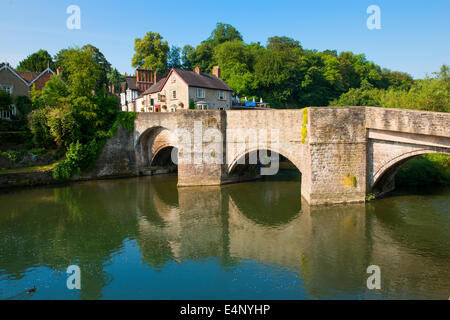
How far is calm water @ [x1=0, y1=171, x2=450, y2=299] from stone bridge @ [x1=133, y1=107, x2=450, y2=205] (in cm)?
153

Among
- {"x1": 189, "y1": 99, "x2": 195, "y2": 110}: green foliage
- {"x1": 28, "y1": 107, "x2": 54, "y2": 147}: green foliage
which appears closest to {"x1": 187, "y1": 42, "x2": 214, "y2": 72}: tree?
{"x1": 189, "y1": 99, "x2": 195, "y2": 110}: green foliage

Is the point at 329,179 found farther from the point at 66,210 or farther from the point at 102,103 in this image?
the point at 102,103

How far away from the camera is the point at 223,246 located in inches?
532

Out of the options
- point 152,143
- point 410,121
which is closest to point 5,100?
point 152,143

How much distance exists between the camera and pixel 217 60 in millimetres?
55031

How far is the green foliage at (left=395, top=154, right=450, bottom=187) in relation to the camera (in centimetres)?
2170

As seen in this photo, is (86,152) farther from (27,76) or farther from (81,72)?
(27,76)

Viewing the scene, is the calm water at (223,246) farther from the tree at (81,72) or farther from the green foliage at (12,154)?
the tree at (81,72)

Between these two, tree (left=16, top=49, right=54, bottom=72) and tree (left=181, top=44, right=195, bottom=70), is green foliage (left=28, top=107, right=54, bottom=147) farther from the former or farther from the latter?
tree (left=181, top=44, right=195, bottom=70)

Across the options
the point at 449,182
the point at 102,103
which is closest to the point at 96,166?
the point at 102,103

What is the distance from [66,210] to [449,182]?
2450 centimetres
